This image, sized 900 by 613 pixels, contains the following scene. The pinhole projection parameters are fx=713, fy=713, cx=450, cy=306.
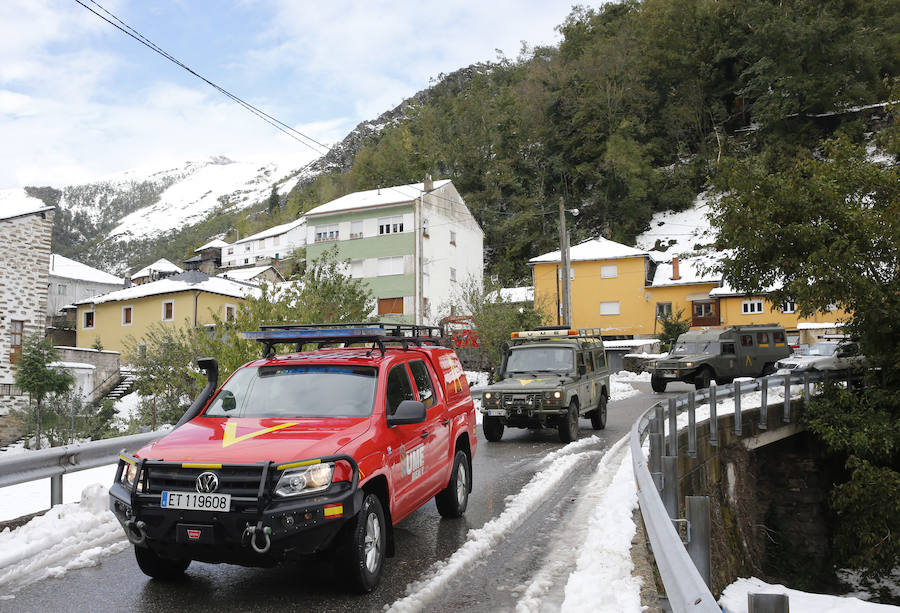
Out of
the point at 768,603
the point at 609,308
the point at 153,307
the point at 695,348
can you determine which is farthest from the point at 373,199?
the point at 768,603

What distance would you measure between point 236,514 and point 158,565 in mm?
1239

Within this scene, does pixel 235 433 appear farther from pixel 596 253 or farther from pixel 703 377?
pixel 596 253

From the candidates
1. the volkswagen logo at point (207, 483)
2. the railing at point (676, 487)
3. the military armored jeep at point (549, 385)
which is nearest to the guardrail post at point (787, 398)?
the railing at point (676, 487)

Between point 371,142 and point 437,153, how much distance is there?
3826 centimetres

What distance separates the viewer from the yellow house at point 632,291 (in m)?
53.0

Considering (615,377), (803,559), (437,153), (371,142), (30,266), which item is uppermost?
(371,142)

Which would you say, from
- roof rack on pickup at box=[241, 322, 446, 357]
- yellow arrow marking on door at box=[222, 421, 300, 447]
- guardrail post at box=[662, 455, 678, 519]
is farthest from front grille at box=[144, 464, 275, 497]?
guardrail post at box=[662, 455, 678, 519]

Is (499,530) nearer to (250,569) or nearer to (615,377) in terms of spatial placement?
(250,569)

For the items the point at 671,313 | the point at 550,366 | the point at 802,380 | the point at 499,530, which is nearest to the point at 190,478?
the point at 499,530

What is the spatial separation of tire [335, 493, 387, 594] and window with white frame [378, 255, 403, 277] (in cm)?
4510

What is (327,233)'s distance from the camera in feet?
176

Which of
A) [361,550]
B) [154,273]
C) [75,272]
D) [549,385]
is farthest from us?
[154,273]

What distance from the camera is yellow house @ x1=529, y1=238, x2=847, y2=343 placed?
53031 millimetres

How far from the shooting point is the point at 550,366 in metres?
14.9
